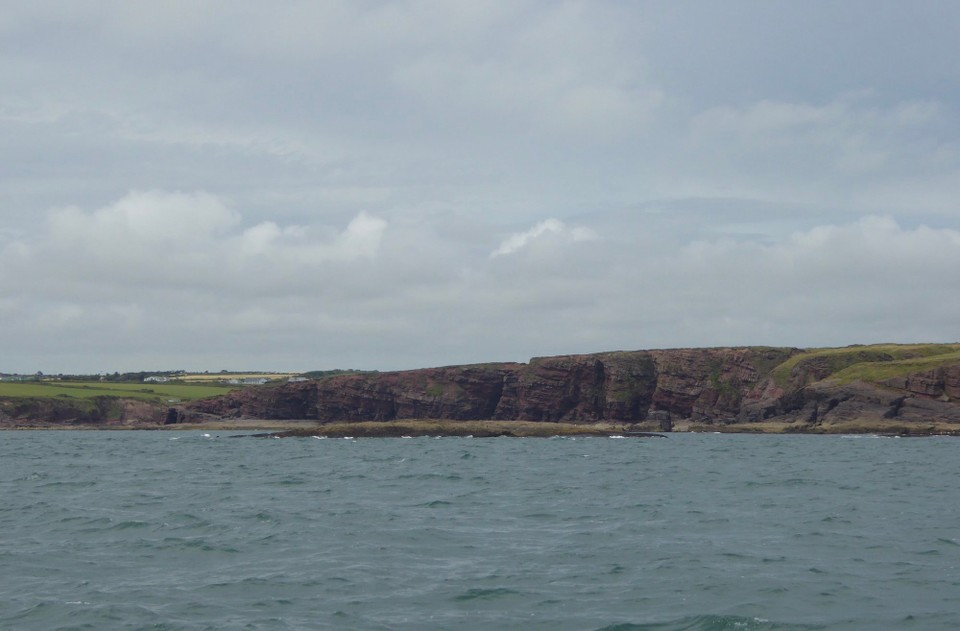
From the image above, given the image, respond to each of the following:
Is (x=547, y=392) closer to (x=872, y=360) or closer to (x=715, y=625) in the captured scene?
(x=872, y=360)

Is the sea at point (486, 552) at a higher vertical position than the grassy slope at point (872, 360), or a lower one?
lower

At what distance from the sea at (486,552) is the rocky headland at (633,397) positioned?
259ft

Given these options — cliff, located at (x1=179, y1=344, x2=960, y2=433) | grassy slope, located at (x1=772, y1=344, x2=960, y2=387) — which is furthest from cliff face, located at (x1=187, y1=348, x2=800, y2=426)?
grassy slope, located at (x1=772, y1=344, x2=960, y2=387)

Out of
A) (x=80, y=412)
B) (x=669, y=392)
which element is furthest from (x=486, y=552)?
(x=80, y=412)

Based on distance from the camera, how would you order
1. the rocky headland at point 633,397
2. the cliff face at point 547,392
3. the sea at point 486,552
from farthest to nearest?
the cliff face at point 547,392, the rocky headland at point 633,397, the sea at point 486,552

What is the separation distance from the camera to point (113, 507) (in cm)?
3834

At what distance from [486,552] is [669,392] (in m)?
137

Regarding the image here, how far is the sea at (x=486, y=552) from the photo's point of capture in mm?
20172

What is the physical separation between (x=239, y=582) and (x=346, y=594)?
3116 mm

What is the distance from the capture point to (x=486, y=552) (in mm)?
27344

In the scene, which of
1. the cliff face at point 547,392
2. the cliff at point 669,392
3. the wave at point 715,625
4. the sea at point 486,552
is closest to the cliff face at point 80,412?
the cliff at point 669,392

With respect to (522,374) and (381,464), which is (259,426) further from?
(381,464)

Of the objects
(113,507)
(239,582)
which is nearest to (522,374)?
(113,507)

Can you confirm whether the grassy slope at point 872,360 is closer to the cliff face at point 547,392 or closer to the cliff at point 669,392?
the cliff at point 669,392
